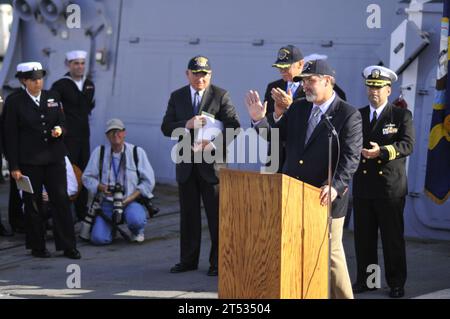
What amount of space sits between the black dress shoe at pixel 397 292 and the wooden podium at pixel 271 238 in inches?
66.3

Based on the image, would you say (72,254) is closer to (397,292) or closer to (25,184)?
(25,184)

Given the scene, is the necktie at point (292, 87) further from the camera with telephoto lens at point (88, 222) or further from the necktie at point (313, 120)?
the camera with telephoto lens at point (88, 222)

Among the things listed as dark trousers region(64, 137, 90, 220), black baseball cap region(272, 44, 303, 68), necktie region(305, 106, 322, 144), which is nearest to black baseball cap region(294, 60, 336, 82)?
necktie region(305, 106, 322, 144)

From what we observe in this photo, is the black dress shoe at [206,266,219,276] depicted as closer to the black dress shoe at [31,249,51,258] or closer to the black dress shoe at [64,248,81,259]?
the black dress shoe at [64,248,81,259]

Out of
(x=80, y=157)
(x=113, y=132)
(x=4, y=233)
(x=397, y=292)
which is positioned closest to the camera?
(x=397, y=292)

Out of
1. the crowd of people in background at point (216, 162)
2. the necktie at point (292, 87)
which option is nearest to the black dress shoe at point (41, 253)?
the crowd of people in background at point (216, 162)

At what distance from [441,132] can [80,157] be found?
14.8 feet

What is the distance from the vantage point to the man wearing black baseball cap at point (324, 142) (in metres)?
6.87

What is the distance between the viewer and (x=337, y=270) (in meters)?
6.92

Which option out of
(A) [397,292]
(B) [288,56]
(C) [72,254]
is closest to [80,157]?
→ (C) [72,254]

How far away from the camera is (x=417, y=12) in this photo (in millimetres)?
10375

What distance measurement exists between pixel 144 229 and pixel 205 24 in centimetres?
308

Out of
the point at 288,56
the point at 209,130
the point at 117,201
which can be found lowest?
the point at 117,201

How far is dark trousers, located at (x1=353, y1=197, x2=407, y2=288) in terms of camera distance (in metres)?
8.23
